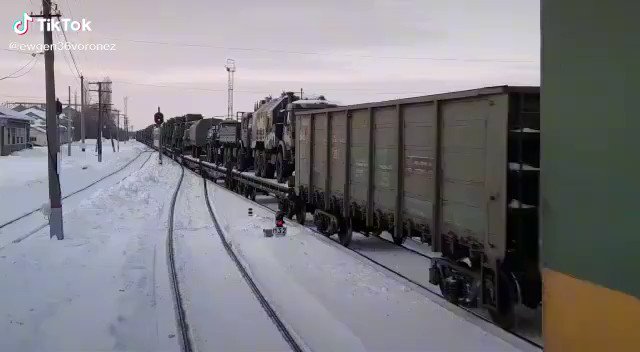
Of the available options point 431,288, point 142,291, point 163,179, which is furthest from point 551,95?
point 163,179

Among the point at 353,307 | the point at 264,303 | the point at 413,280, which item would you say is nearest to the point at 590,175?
the point at 353,307

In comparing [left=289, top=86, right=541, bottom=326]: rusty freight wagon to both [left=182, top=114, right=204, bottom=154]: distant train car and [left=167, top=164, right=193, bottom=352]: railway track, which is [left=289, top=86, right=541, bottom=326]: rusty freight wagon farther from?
[left=182, top=114, right=204, bottom=154]: distant train car

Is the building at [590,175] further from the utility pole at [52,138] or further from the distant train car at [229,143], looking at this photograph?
the distant train car at [229,143]

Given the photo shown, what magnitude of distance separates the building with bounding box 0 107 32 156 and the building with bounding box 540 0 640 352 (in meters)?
51.8

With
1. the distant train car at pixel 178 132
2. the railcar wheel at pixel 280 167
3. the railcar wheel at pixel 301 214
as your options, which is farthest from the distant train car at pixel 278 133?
the distant train car at pixel 178 132

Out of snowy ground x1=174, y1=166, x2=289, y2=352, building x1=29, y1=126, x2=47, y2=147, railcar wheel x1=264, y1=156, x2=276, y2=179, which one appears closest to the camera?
snowy ground x1=174, y1=166, x2=289, y2=352

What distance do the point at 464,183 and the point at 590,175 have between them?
11.9ft

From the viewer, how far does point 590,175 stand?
2988 millimetres

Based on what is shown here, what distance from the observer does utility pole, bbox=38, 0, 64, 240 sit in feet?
39.1

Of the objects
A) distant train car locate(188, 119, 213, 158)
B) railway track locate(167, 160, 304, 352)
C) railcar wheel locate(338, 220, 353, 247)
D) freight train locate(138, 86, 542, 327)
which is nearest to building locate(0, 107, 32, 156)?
distant train car locate(188, 119, 213, 158)

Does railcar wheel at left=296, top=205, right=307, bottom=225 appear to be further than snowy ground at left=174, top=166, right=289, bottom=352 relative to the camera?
Yes

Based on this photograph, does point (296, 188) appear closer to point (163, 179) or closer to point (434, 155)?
point (434, 155)

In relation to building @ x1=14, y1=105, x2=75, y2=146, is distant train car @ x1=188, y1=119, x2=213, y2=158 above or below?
below

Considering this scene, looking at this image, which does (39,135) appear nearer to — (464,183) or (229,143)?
(229,143)
